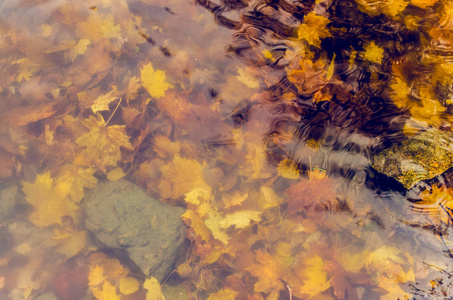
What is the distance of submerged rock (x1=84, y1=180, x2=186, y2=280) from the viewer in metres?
2.64

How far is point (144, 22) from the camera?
8.69 feet

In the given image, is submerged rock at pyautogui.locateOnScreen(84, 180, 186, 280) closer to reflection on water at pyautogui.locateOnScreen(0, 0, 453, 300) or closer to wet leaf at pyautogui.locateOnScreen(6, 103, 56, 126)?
reflection on water at pyautogui.locateOnScreen(0, 0, 453, 300)

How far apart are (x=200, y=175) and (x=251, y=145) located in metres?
0.59

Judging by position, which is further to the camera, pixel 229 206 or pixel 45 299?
pixel 45 299

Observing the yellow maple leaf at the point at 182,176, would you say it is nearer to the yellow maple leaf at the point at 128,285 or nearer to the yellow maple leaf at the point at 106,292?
the yellow maple leaf at the point at 128,285

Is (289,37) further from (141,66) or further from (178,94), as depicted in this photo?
(141,66)

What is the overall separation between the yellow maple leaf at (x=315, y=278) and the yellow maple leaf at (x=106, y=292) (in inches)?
74.6

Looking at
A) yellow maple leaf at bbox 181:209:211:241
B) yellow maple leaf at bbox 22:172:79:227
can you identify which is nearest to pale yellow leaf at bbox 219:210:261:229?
yellow maple leaf at bbox 181:209:211:241

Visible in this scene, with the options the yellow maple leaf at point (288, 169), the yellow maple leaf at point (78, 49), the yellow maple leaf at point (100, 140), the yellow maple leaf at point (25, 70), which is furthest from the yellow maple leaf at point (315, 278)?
the yellow maple leaf at point (25, 70)

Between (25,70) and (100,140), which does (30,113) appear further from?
(100,140)

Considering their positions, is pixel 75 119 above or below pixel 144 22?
below

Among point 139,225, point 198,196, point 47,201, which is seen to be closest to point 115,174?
point 139,225

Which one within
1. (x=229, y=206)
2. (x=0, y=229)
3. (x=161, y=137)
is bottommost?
(x=0, y=229)

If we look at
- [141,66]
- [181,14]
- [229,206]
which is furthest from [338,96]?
[141,66]
